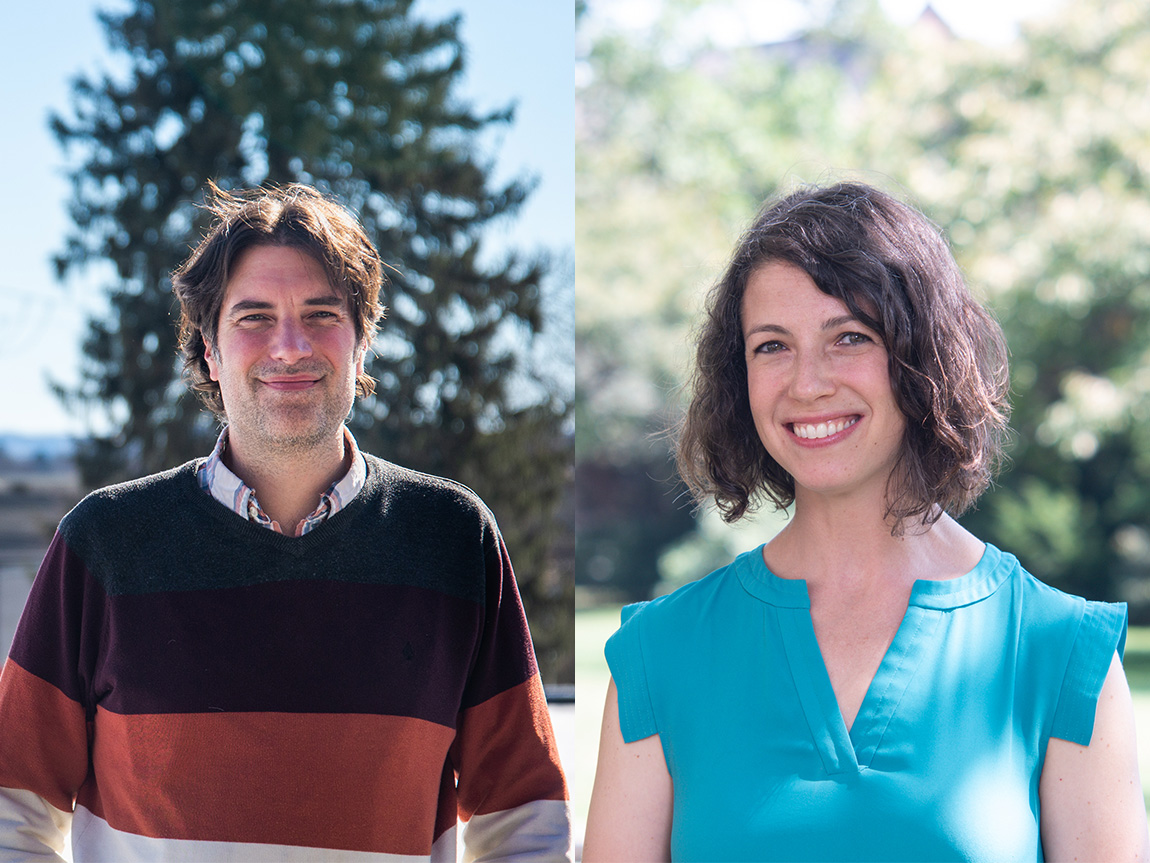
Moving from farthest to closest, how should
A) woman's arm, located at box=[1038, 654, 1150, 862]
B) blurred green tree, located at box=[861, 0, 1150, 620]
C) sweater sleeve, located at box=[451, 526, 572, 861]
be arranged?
blurred green tree, located at box=[861, 0, 1150, 620] < sweater sleeve, located at box=[451, 526, 572, 861] < woman's arm, located at box=[1038, 654, 1150, 862]

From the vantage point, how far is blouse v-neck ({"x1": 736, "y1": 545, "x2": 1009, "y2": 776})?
1.36 m

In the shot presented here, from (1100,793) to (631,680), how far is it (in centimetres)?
59

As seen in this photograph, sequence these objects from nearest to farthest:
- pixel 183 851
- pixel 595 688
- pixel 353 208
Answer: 1. pixel 183 851
2. pixel 353 208
3. pixel 595 688

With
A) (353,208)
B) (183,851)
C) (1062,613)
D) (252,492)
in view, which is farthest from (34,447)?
(1062,613)

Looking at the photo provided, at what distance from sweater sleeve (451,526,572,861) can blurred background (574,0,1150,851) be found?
13.6ft

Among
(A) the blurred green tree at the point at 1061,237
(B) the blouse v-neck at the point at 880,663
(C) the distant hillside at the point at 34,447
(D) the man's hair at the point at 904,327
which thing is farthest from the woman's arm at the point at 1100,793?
(A) the blurred green tree at the point at 1061,237

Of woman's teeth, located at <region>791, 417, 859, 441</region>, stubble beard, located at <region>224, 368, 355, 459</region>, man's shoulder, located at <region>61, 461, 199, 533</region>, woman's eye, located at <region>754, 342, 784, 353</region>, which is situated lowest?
man's shoulder, located at <region>61, 461, 199, 533</region>

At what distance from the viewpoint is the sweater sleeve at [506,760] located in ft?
5.41

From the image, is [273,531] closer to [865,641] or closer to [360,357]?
[360,357]

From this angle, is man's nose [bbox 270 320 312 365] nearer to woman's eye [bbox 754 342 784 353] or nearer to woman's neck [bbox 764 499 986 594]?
woman's eye [bbox 754 342 784 353]

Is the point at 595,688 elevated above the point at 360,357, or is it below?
below

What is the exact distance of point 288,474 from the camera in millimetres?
1638

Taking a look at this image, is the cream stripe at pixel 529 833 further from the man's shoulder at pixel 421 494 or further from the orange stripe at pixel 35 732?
the orange stripe at pixel 35 732

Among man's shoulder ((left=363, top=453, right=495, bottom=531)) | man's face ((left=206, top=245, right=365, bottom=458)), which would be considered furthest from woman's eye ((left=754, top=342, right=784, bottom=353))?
man's face ((left=206, top=245, right=365, bottom=458))
